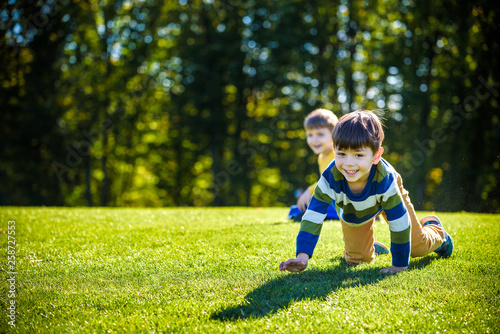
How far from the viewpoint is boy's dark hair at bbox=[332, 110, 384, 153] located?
3289mm

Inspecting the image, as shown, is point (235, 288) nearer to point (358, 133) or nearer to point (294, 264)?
point (294, 264)

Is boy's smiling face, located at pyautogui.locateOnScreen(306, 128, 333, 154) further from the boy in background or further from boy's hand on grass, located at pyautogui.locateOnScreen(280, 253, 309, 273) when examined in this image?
boy's hand on grass, located at pyautogui.locateOnScreen(280, 253, 309, 273)

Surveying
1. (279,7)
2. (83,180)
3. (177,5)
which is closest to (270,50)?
(279,7)

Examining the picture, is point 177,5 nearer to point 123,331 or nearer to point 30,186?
point 30,186

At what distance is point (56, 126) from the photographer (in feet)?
67.4

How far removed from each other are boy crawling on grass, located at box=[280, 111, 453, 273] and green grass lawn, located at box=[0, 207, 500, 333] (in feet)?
0.94

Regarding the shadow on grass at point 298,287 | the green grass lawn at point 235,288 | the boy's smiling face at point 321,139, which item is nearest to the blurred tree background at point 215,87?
the boy's smiling face at point 321,139

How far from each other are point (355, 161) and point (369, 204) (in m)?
0.46

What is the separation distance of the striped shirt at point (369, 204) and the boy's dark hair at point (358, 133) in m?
0.26

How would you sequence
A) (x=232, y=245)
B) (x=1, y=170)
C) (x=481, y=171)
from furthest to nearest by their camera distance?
(x=1, y=170)
(x=481, y=171)
(x=232, y=245)

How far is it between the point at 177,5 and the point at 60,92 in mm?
7879

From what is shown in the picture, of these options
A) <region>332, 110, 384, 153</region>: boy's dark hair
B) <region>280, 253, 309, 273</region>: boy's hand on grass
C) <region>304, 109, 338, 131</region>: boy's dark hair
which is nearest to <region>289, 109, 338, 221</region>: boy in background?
<region>304, 109, 338, 131</region>: boy's dark hair

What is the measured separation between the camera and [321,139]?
20.5ft

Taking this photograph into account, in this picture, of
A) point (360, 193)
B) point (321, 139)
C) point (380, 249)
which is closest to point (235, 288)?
point (360, 193)
